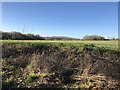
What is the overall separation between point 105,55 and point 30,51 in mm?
3636

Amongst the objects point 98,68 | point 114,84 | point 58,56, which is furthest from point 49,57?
→ point 114,84

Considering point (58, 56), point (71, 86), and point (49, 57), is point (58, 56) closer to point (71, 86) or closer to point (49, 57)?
point (49, 57)

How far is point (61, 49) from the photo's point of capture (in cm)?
1327

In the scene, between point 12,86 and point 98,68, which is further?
point 98,68

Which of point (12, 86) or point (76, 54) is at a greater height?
point (76, 54)

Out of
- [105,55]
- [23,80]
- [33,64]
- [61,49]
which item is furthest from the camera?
[61,49]

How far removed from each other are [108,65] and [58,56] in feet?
7.69

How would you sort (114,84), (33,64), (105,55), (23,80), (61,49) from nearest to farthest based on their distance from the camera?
(114,84) → (23,80) → (33,64) → (105,55) → (61,49)

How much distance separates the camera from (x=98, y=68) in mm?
10773

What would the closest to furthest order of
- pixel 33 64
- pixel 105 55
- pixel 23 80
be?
pixel 23 80 → pixel 33 64 → pixel 105 55

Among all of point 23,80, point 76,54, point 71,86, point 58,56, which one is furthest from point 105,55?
point 23,80

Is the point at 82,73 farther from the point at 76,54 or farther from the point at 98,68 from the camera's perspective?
the point at 76,54

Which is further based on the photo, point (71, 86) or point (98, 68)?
point (98, 68)

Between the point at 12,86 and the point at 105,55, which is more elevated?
the point at 105,55
